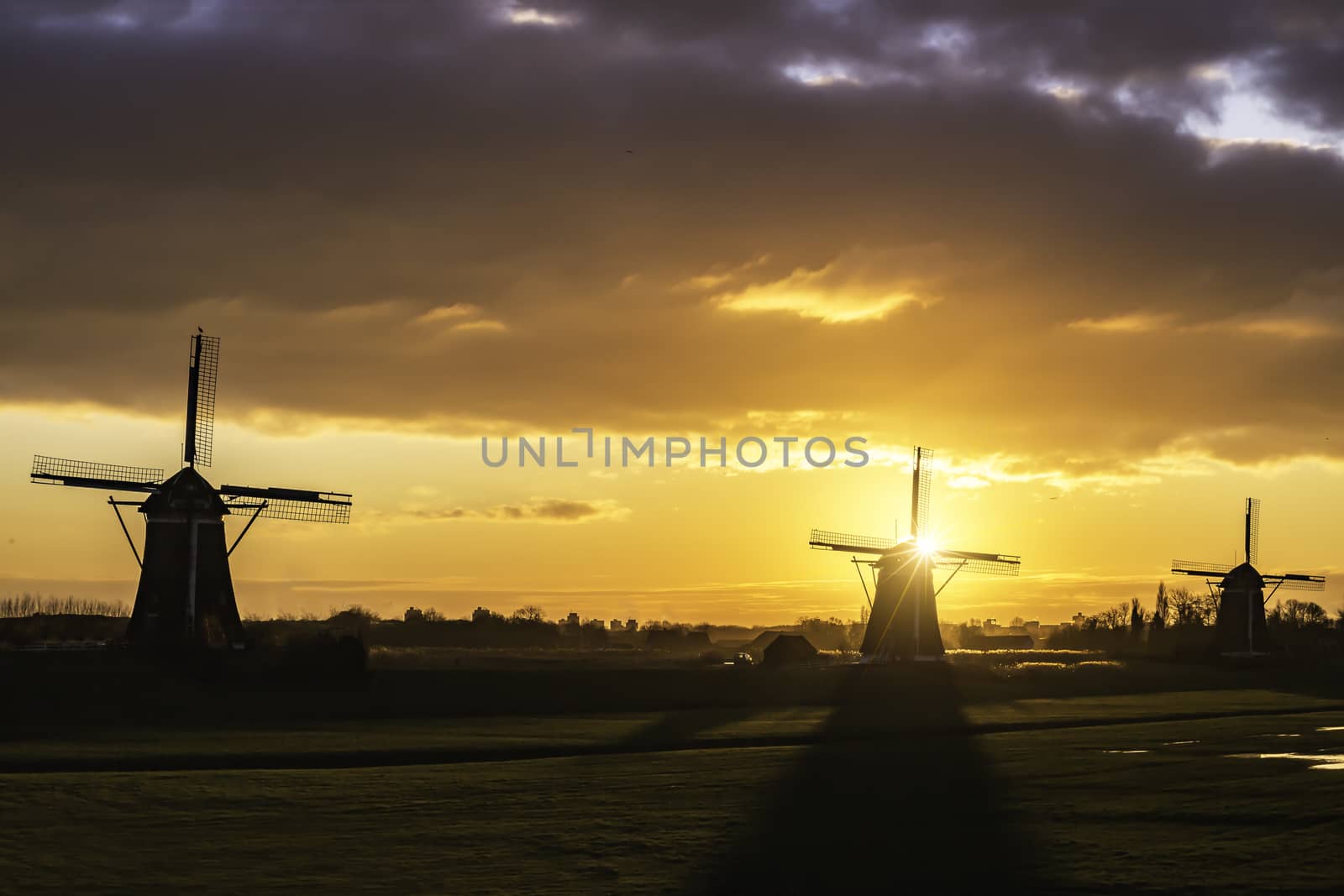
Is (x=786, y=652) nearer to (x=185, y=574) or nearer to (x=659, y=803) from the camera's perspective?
(x=185, y=574)

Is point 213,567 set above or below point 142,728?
above

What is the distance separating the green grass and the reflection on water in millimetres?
1041

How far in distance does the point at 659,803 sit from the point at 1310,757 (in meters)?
20.3

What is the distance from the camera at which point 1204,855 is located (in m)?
22.9

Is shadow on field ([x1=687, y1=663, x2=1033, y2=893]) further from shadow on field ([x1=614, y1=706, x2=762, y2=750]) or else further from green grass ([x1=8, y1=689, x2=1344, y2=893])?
shadow on field ([x1=614, y1=706, x2=762, y2=750])

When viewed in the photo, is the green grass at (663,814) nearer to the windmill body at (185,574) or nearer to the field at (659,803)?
the field at (659,803)

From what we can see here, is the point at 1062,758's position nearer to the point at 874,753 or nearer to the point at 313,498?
the point at 874,753

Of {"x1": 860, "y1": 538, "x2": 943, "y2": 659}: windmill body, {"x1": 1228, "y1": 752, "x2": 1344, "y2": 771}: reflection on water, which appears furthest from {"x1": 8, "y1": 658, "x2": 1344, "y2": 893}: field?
{"x1": 860, "y1": 538, "x2": 943, "y2": 659}: windmill body

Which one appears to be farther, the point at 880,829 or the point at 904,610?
the point at 904,610

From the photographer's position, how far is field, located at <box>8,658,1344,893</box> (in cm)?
2178

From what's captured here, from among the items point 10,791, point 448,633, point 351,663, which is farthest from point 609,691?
point 448,633

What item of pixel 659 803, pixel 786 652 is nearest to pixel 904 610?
pixel 786 652

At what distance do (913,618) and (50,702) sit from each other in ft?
175

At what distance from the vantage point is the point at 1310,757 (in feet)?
125
